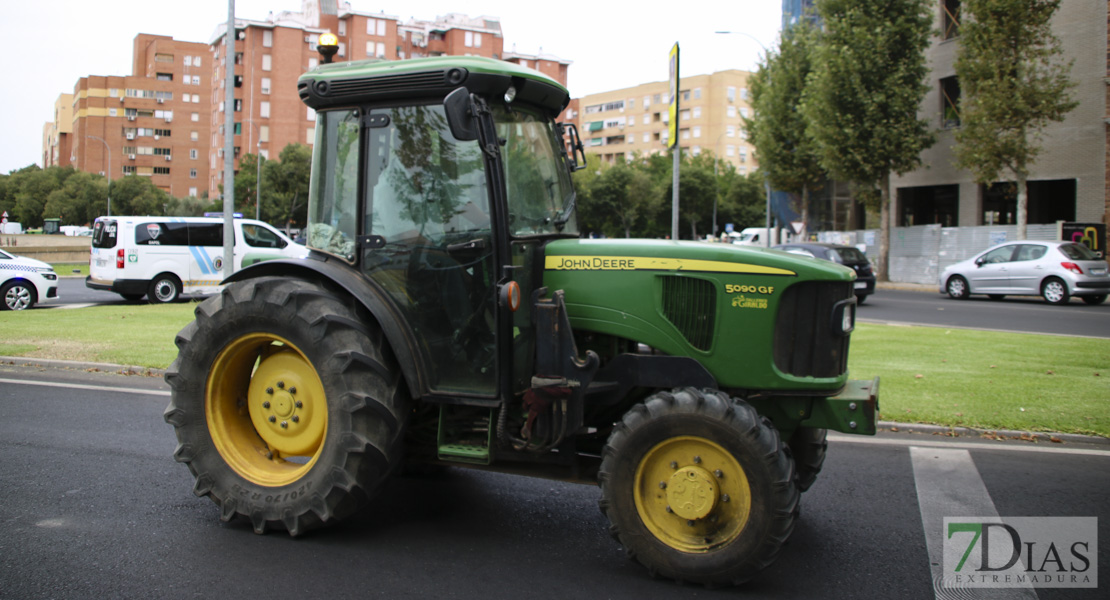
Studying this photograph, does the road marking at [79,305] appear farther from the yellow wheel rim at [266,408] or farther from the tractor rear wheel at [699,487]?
the tractor rear wheel at [699,487]

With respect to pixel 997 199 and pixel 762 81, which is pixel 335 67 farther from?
pixel 762 81

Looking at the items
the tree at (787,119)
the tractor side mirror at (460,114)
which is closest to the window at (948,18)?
the tree at (787,119)

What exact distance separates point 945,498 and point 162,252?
19101mm

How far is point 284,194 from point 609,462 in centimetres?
6423

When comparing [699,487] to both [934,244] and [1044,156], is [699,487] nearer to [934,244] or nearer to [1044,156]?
[1044,156]

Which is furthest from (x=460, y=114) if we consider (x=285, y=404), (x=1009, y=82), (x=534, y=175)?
(x=1009, y=82)

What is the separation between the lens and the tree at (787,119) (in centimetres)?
3797

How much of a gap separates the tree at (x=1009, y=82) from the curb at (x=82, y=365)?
2791 centimetres

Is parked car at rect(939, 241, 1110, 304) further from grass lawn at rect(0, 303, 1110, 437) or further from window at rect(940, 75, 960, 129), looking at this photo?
window at rect(940, 75, 960, 129)

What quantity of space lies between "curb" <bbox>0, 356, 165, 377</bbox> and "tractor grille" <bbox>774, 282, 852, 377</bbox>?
8000 mm

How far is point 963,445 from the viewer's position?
22.2 feet

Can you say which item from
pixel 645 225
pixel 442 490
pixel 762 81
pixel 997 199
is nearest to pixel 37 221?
pixel 645 225

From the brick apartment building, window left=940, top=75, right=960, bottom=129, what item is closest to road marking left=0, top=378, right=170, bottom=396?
window left=940, top=75, right=960, bottom=129

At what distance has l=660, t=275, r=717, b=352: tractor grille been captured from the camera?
414 centimetres
